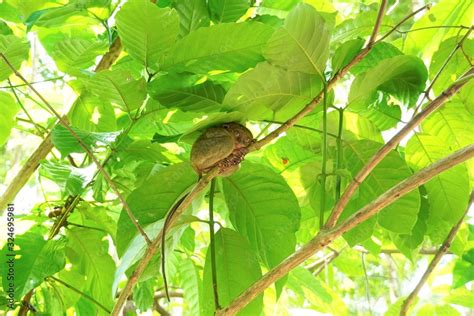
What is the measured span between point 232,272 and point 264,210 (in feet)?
0.23

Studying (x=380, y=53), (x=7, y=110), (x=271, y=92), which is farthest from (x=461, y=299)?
(x=7, y=110)

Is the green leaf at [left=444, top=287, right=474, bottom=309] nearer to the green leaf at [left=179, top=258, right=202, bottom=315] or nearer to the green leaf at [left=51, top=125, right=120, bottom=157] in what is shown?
the green leaf at [left=179, top=258, right=202, bottom=315]

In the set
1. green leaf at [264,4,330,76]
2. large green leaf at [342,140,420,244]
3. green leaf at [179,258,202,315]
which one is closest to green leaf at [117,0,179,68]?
green leaf at [264,4,330,76]

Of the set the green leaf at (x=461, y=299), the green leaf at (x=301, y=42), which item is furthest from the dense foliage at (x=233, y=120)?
the green leaf at (x=461, y=299)

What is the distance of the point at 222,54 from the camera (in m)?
0.57

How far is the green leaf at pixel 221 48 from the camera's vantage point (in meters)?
0.55

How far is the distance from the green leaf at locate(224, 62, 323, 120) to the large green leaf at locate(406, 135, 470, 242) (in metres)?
0.17

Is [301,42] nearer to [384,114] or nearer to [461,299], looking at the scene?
[384,114]

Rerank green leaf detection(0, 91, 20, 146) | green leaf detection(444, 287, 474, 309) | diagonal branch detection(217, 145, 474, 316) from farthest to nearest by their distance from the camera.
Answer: green leaf detection(444, 287, 474, 309)
green leaf detection(0, 91, 20, 146)
diagonal branch detection(217, 145, 474, 316)

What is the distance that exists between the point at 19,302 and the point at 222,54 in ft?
1.39

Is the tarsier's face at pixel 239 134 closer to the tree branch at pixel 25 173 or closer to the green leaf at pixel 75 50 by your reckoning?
the green leaf at pixel 75 50

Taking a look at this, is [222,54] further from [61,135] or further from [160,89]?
[61,135]

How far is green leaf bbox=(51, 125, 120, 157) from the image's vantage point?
0.61 m

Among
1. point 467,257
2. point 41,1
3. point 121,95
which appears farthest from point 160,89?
point 467,257
